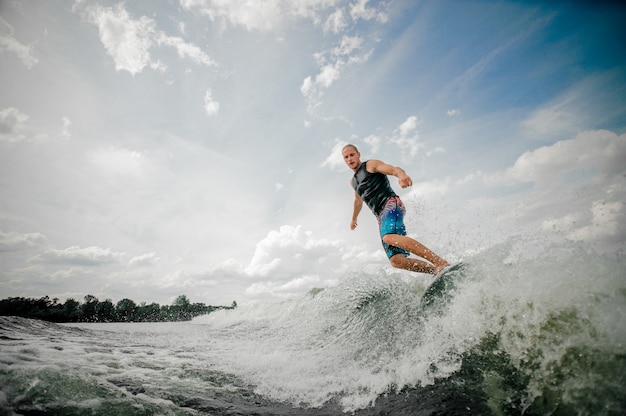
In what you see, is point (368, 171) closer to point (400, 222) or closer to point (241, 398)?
point (400, 222)

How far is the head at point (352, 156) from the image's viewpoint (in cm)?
539

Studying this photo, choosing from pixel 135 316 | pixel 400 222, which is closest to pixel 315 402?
pixel 400 222

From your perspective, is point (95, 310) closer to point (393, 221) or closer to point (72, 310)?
point (72, 310)

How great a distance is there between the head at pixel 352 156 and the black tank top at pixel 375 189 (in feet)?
0.53

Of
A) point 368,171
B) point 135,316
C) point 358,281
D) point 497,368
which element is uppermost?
point 368,171

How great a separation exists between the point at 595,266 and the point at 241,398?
3817 mm

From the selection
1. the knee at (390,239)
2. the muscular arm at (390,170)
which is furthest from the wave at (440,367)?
the muscular arm at (390,170)

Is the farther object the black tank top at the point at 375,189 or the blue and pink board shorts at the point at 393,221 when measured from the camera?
the black tank top at the point at 375,189

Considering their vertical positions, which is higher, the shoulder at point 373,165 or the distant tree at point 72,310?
the shoulder at point 373,165

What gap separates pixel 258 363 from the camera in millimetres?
4840

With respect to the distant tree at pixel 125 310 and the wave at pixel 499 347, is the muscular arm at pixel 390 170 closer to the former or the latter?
the wave at pixel 499 347

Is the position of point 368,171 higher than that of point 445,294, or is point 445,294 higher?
point 368,171

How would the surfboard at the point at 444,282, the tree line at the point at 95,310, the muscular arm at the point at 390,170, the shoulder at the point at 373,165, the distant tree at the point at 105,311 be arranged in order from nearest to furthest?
1. the surfboard at the point at 444,282
2. the muscular arm at the point at 390,170
3. the shoulder at the point at 373,165
4. the tree line at the point at 95,310
5. the distant tree at the point at 105,311

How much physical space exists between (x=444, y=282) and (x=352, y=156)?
9.27 feet
